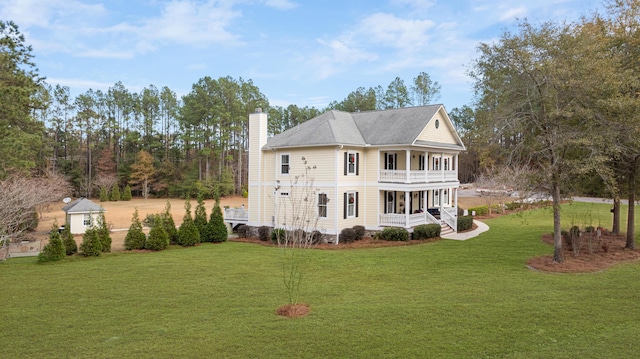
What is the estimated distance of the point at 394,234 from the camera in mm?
21000

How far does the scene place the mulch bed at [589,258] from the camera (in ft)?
45.1

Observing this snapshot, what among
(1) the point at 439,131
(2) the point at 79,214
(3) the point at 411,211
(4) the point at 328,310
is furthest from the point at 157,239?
(1) the point at 439,131

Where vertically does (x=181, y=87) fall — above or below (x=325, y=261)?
above

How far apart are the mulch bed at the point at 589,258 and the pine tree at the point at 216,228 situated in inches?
609

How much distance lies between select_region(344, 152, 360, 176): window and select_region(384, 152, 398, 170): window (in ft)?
6.31

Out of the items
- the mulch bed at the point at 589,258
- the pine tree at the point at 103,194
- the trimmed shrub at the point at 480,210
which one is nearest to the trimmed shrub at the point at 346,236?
the mulch bed at the point at 589,258

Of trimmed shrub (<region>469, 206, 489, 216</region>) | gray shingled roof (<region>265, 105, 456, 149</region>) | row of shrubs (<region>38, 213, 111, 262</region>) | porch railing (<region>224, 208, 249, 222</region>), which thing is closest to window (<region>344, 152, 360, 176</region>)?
gray shingled roof (<region>265, 105, 456, 149</region>)

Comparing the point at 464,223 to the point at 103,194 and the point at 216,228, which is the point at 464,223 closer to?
the point at 216,228

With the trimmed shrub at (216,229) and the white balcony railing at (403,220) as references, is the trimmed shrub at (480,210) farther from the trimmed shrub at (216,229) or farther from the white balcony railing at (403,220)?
the trimmed shrub at (216,229)

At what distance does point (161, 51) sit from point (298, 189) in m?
12.3

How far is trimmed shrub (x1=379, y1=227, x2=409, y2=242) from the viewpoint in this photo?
20.9 m

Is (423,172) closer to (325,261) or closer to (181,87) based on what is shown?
(325,261)

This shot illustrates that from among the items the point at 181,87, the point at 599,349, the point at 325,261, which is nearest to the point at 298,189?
the point at 325,261

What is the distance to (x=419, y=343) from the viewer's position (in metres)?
7.39
